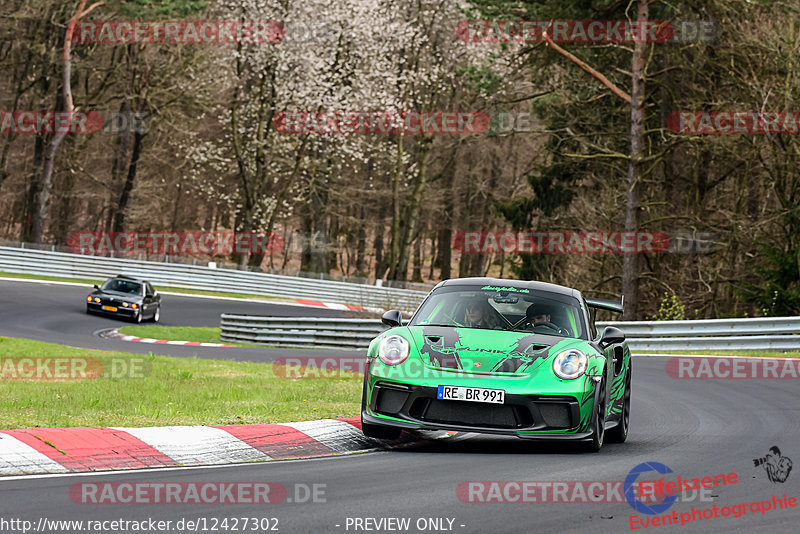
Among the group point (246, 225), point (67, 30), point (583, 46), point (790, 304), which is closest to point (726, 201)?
point (583, 46)

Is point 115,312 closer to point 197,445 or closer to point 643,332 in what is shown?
point 643,332

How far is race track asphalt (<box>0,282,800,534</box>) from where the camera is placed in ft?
19.3

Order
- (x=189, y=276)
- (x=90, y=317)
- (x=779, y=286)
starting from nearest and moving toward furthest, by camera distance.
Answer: (x=779, y=286), (x=90, y=317), (x=189, y=276)

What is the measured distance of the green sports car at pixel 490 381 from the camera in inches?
332

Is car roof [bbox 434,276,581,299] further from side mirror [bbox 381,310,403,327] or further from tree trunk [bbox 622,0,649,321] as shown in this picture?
tree trunk [bbox 622,0,649,321]

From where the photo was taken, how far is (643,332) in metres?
23.8

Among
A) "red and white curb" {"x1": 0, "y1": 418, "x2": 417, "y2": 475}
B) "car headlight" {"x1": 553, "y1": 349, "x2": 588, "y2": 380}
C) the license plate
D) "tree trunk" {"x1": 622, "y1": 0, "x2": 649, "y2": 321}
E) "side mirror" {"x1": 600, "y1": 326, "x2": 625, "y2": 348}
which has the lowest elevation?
"red and white curb" {"x1": 0, "y1": 418, "x2": 417, "y2": 475}

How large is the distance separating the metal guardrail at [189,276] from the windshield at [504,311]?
30.7 m

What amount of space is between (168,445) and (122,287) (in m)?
26.6

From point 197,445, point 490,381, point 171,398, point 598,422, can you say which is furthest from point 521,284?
point 171,398

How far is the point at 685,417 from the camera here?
39.7ft

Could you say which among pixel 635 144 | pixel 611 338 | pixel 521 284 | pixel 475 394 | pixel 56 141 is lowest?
pixel 475 394

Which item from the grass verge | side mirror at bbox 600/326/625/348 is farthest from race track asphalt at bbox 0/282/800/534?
the grass verge

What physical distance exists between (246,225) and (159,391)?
40.0m
